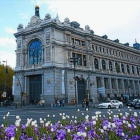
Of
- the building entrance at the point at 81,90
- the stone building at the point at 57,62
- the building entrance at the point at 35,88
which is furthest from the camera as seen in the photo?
the building entrance at the point at 81,90

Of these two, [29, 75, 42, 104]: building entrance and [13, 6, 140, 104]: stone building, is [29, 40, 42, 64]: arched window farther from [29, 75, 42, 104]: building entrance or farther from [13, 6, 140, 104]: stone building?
→ [29, 75, 42, 104]: building entrance

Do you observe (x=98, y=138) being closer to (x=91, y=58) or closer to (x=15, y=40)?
(x=91, y=58)

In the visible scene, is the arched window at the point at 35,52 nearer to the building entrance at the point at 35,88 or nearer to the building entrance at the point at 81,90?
the building entrance at the point at 35,88

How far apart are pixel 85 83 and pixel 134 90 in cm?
2813

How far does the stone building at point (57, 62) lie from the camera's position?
3488 centimetres

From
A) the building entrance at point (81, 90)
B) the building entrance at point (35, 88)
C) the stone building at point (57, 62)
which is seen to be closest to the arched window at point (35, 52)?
the stone building at point (57, 62)

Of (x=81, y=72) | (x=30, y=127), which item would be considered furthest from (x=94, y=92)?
(x=30, y=127)

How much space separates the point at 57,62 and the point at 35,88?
857 centimetres

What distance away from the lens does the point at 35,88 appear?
38.0 metres

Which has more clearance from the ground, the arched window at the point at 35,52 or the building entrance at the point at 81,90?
the arched window at the point at 35,52

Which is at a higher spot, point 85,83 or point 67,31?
point 67,31

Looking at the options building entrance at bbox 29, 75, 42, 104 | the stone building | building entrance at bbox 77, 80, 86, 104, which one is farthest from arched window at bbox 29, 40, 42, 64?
building entrance at bbox 77, 80, 86, 104

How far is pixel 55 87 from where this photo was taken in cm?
3353

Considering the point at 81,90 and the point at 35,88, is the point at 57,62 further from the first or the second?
the point at 81,90
